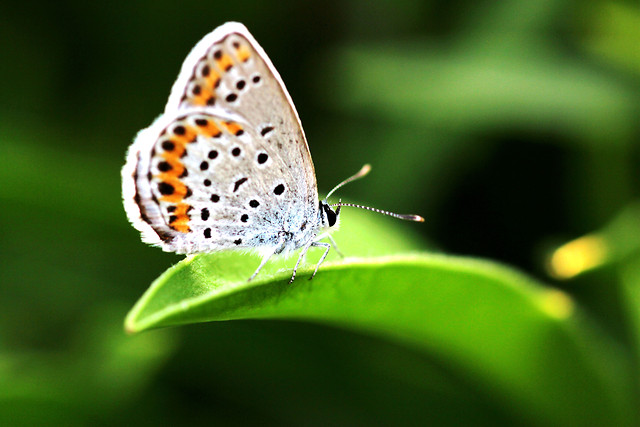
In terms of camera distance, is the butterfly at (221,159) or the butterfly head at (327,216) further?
the butterfly head at (327,216)

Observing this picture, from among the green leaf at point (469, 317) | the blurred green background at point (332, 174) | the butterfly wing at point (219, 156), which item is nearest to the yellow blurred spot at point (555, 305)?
the green leaf at point (469, 317)

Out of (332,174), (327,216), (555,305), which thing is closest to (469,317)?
(555,305)

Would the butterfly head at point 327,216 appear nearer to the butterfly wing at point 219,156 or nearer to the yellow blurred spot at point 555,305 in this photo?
the butterfly wing at point 219,156

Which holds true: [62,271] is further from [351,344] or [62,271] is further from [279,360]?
[351,344]

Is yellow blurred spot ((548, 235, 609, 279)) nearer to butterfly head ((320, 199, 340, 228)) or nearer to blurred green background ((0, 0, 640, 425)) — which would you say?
blurred green background ((0, 0, 640, 425))

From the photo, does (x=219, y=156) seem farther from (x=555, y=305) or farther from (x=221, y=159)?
Answer: (x=555, y=305)

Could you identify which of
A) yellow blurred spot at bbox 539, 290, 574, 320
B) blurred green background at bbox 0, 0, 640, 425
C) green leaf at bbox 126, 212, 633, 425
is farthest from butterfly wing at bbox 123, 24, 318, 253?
yellow blurred spot at bbox 539, 290, 574, 320

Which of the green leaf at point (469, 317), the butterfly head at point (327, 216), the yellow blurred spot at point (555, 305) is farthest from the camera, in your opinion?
the butterfly head at point (327, 216)

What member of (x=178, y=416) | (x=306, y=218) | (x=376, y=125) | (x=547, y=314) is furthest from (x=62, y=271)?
(x=547, y=314)
